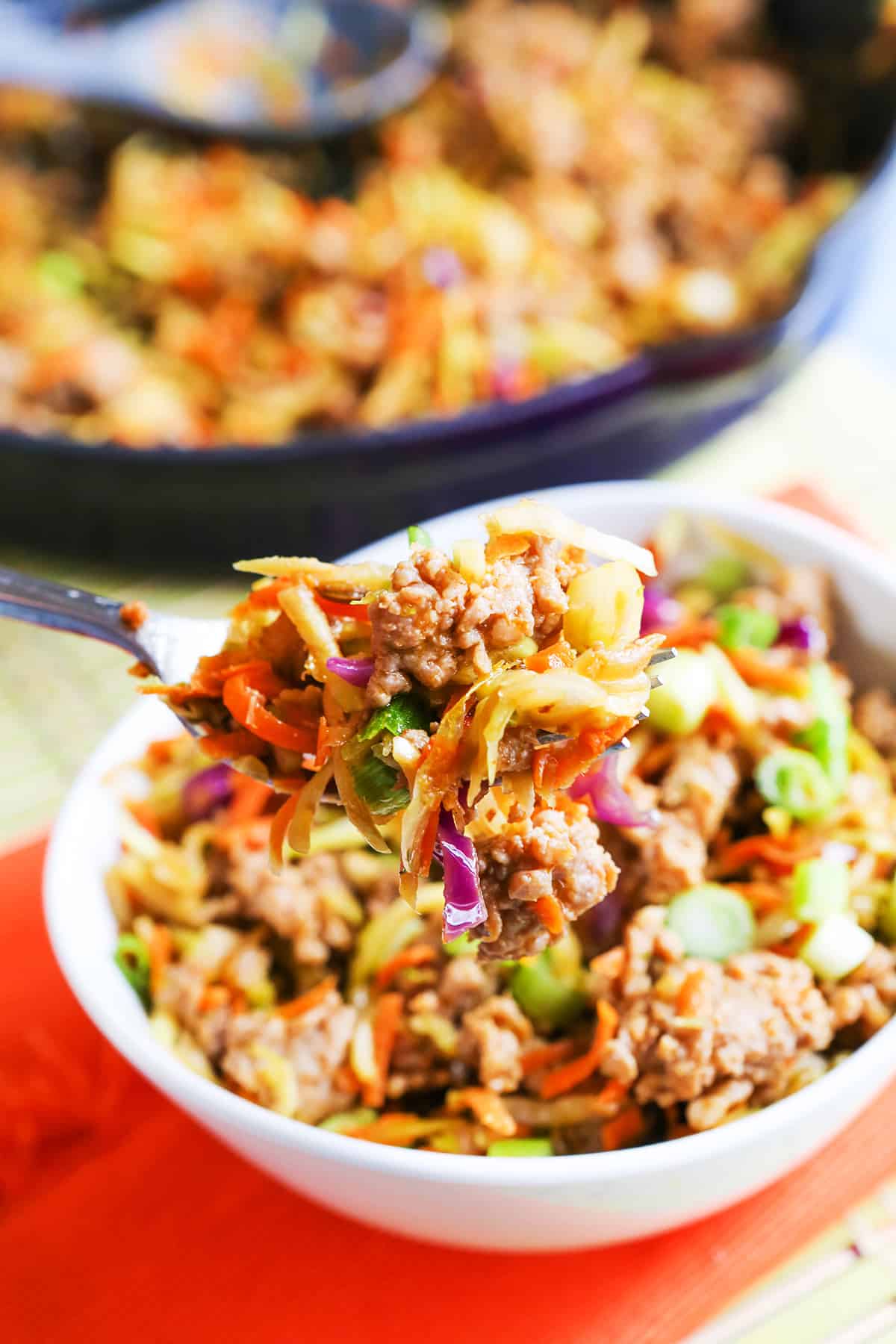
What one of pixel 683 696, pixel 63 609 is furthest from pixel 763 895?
pixel 63 609

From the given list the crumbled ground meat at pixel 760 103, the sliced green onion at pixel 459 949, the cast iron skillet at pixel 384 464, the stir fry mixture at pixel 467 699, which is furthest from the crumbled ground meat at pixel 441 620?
the crumbled ground meat at pixel 760 103

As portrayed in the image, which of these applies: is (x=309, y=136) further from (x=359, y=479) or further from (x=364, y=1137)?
(x=364, y=1137)

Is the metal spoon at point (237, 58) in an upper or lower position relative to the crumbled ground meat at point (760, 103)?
lower

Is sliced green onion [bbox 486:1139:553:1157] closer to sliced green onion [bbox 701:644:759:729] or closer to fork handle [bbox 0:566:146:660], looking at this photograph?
sliced green onion [bbox 701:644:759:729]

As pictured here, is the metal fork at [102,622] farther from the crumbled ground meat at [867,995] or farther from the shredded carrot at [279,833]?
the crumbled ground meat at [867,995]

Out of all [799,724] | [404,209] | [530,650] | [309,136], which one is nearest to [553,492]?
[799,724]

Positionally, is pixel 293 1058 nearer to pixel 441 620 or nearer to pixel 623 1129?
pixel 623 1129
